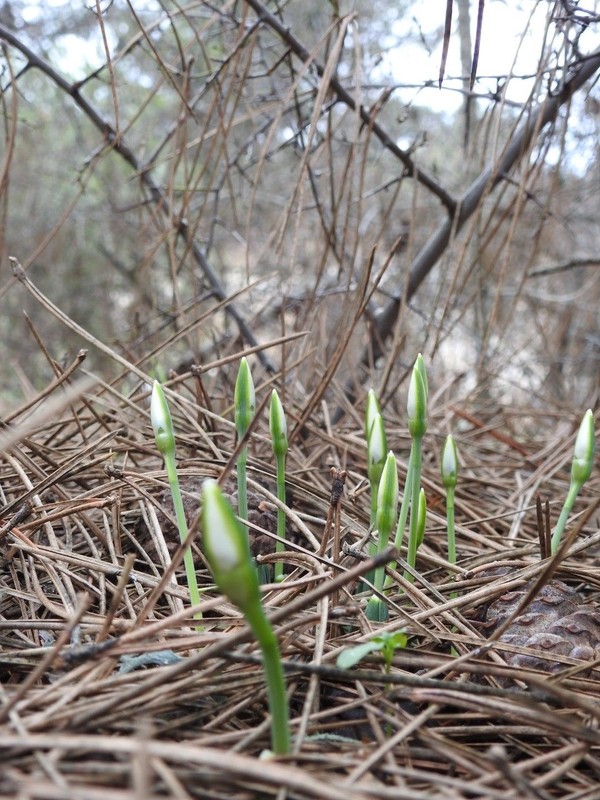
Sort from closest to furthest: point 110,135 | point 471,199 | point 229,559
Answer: point 229,559 → point 110,135 → point 471,199

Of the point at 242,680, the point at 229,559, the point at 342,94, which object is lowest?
the point at 242,680

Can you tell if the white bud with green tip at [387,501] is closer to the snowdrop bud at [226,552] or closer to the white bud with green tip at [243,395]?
the white bud with green tip at [243,395]

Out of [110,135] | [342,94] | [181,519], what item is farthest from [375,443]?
[110,135]

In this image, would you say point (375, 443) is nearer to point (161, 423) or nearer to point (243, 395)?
point (243, 395)

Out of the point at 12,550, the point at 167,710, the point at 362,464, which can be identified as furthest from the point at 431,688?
the point at 362,464

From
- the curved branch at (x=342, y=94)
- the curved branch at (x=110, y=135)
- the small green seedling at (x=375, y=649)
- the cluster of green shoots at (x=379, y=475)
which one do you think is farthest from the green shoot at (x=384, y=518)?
the curved branch at (x=342, y=94)

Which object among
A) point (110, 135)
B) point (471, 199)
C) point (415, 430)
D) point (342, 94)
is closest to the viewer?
point (415, 430)

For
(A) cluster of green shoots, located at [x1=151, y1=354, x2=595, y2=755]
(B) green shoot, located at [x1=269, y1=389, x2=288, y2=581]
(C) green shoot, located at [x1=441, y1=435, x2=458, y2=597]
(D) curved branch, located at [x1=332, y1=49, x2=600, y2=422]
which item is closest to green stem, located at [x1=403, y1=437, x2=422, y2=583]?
(A) cluster of green shoots, located at [x1=151, y1=354, x2=595, y2=755]

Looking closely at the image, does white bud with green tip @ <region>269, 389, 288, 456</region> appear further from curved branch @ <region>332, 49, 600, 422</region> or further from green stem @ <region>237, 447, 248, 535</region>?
curved branch @ <region>332, 49, 600, 422</region>
